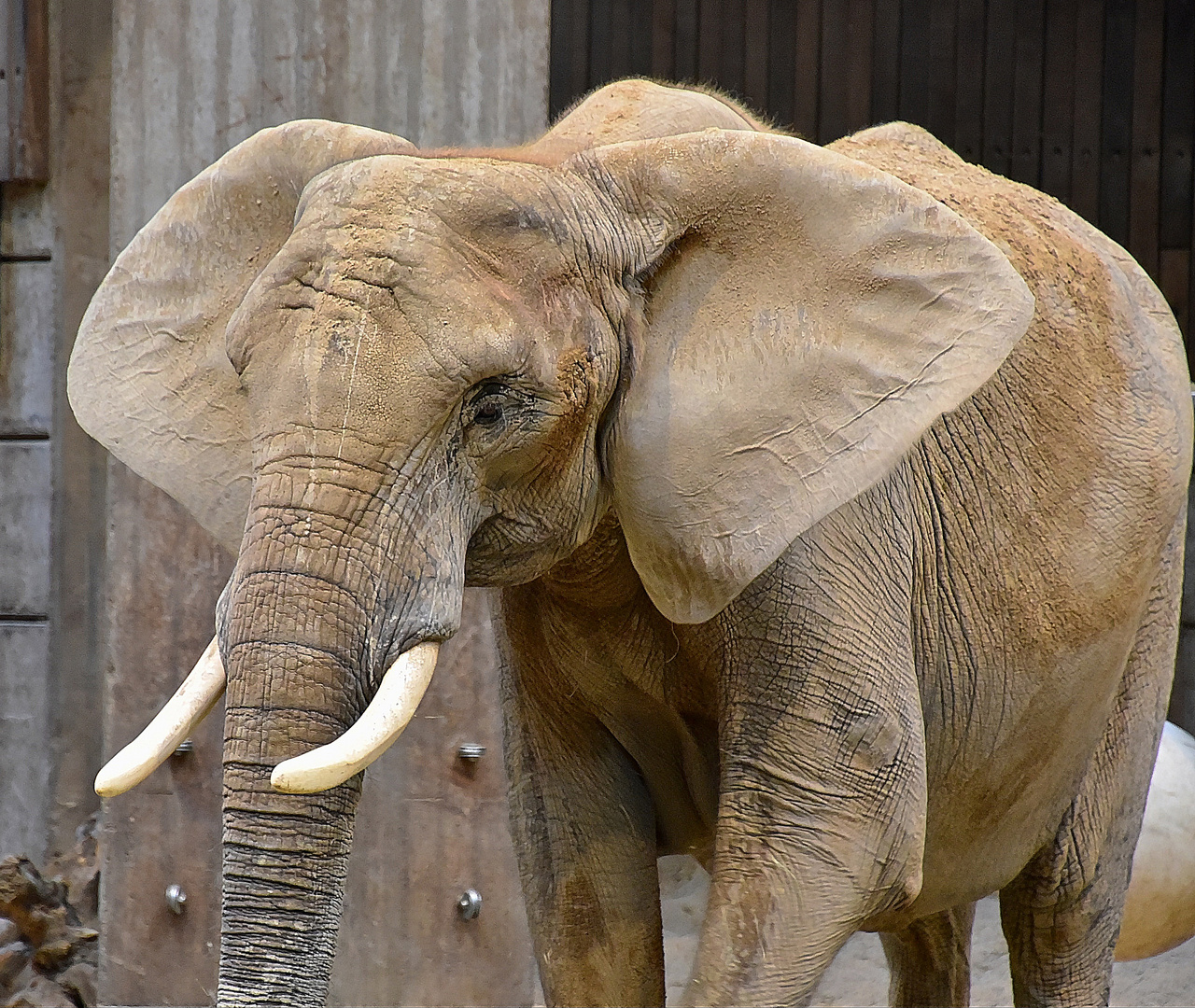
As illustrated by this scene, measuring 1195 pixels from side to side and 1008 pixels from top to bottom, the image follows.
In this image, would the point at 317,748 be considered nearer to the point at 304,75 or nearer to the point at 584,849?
the point at 584,849

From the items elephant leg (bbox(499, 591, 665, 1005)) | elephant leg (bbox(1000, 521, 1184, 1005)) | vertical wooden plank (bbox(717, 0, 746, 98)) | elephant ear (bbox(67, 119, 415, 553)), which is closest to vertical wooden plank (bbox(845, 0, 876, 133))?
vertical wooden plank (bbox(717, 0, 746, 98))

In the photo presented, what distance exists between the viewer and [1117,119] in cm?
663

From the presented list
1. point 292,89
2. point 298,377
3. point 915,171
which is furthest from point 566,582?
point 292,89

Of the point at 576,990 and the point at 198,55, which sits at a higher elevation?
the point at 198,55

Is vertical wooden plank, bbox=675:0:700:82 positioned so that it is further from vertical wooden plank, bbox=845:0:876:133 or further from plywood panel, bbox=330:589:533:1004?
plywood panel, bbox=330:589:533:1004

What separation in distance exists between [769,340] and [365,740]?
2.59 ft

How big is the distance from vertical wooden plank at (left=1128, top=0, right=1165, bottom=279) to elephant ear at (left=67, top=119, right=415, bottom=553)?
4532mm

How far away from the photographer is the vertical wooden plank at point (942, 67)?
666cm

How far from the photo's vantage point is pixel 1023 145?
6.69 metres

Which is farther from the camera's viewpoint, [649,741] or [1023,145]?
[1023,145]

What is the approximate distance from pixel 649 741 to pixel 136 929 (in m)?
1.84

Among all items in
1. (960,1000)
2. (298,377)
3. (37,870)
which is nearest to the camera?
(298,377)

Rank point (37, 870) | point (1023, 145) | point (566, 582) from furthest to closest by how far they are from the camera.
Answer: point (1023, 145) → point (37, 870) → point (566, 582)

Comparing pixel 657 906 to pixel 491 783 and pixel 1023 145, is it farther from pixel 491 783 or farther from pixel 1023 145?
pixel 1023 145
